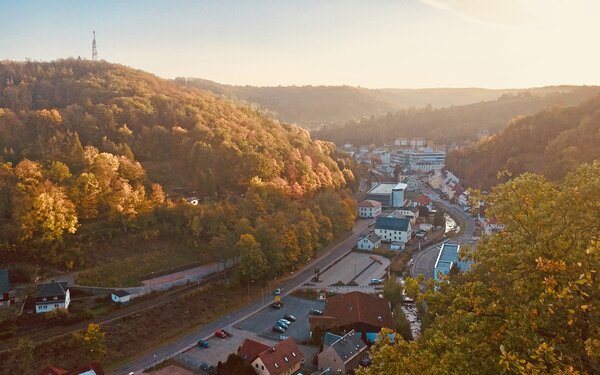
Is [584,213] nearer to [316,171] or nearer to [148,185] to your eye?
[148,185]

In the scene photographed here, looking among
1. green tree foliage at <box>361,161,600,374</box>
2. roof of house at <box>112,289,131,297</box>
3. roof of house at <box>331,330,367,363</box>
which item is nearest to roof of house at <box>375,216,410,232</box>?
roof of house at <box>331,330,367,363</box>

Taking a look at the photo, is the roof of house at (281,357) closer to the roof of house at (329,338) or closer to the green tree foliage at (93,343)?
the roof of house at (329,338)

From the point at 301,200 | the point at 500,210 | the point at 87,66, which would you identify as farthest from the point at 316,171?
the point at 500,210

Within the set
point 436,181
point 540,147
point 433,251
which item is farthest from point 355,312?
point 436,181

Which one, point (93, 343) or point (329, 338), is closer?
Answer: point (93, 343)

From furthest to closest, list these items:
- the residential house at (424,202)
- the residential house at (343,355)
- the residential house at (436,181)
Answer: the residential house at (436,181) < the residential house at (424,202) < the residential house at (343,355)

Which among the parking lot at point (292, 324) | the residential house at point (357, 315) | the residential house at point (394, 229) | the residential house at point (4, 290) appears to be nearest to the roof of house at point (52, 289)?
the residential house at point (4, 290)

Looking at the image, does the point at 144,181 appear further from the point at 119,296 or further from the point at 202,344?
the point at 202,344

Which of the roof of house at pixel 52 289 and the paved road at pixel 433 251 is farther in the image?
the paved road at pixel 433 251
